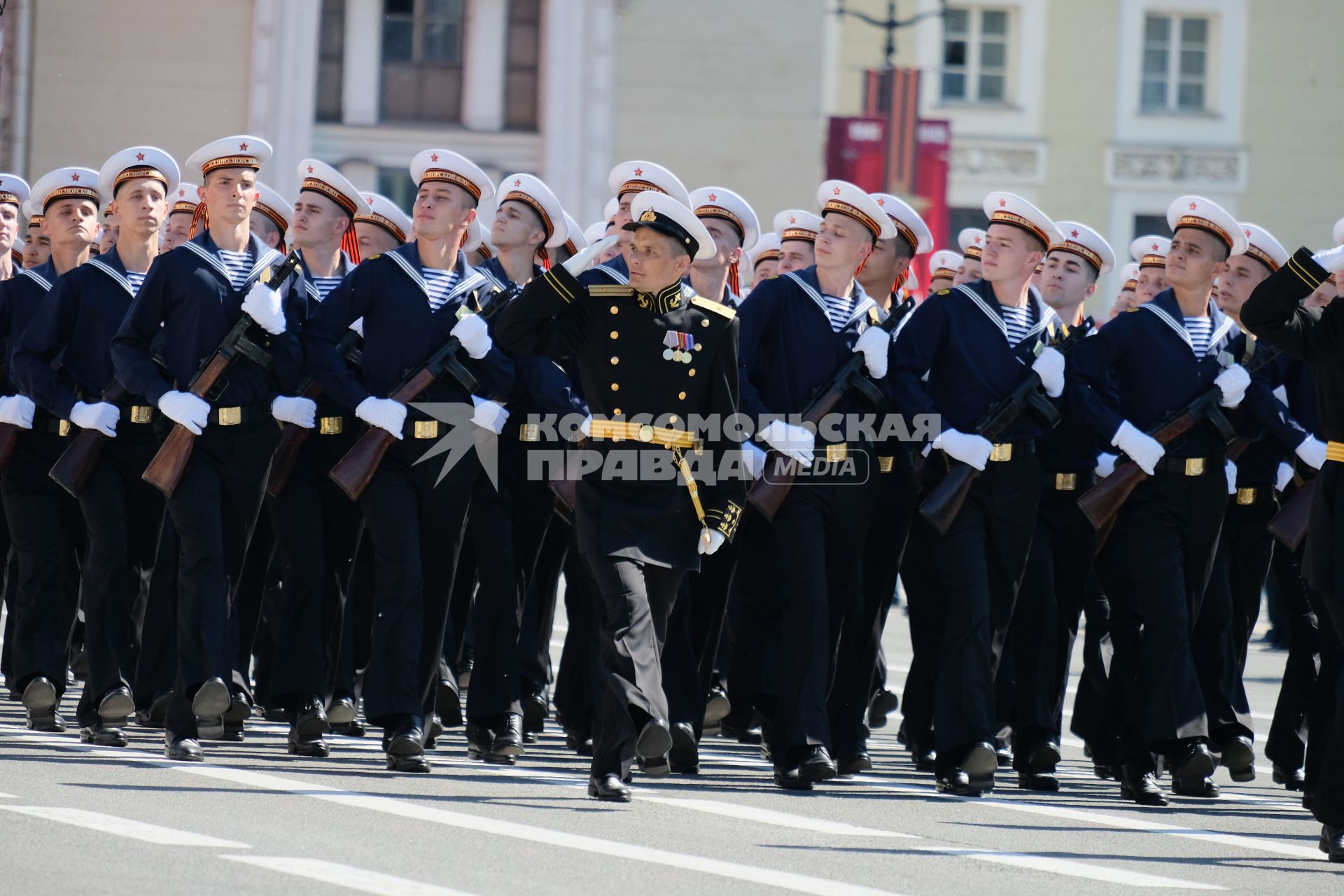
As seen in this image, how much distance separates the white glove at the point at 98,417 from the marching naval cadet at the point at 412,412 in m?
0.90

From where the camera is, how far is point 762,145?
34.2m

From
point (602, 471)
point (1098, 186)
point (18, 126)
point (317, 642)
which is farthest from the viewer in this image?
point (1098, 186)

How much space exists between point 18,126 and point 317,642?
24294mm

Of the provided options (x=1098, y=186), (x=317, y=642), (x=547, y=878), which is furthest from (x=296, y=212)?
(x=1098, y=186)

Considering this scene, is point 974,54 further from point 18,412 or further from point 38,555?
point 38,555

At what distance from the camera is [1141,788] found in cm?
956

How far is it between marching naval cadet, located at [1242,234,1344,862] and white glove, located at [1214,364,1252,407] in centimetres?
121

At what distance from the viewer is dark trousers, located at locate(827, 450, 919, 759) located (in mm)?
9945

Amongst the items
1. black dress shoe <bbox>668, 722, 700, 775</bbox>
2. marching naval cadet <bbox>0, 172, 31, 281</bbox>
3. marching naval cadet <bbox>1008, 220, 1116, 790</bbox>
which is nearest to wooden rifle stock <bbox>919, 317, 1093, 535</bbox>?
marching naval cadet <bbox>1008, 220, 1116, 790</bbox>

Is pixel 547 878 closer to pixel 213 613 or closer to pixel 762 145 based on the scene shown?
pixel 213 613

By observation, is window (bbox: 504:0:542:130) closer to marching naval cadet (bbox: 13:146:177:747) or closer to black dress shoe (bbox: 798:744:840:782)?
marching naval cadet (bbox: 13:146:177:747)

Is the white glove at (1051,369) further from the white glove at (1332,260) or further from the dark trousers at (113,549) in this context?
the dark trousers at (113,549)

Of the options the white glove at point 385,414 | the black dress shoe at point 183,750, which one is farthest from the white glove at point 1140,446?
the black dress shoe at point 183,750

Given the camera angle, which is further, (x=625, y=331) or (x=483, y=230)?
(x=483, y=230)
